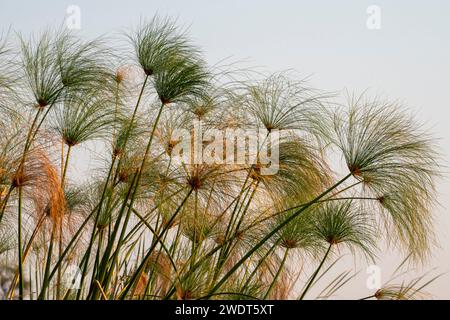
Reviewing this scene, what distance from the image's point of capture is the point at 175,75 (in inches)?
130

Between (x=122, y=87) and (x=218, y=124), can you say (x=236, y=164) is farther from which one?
(x=122, y=87)

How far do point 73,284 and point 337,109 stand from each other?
4.19 feet

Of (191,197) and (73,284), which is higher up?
(191,197)

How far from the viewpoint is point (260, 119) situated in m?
3.37

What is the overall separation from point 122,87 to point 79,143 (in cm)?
41

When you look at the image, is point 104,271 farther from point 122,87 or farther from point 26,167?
point 122,87

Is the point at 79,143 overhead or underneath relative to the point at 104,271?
overhead

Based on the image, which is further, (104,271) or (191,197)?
(191,197)
